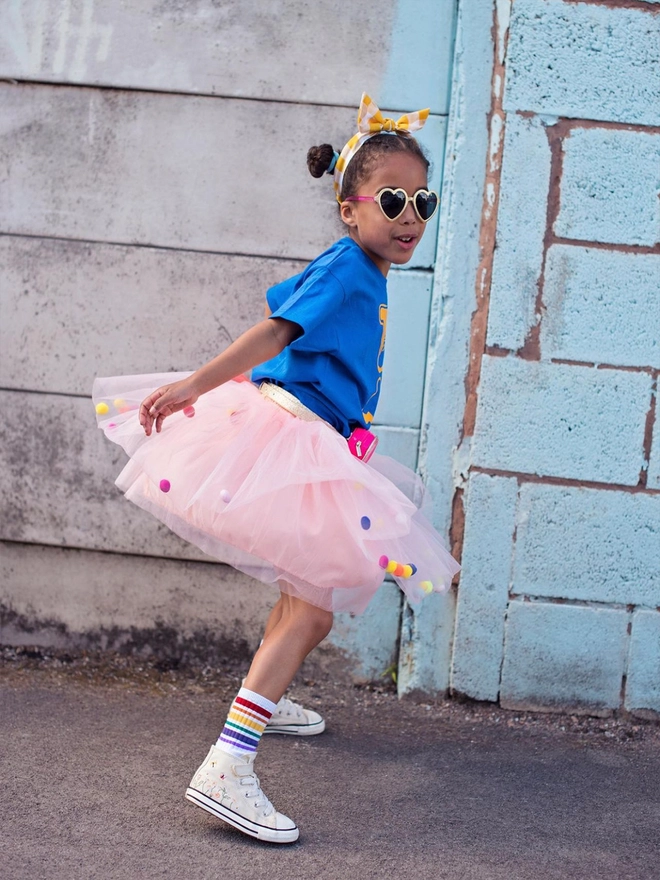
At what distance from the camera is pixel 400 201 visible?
2.46m

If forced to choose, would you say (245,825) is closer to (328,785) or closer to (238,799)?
(238,799)

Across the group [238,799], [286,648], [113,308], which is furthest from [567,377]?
[238,799]

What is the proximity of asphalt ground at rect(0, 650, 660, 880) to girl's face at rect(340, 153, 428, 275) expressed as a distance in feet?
4.97

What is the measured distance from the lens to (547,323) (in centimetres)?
318

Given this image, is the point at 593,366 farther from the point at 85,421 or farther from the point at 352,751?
the point at 85,421

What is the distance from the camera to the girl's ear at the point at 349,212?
257 centimetres

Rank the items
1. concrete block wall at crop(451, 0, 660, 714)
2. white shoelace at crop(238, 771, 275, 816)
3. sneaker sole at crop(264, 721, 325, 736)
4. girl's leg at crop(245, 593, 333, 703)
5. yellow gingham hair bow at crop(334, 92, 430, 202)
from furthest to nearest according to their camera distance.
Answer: concrete block wall at crop(451, 0, 660, 714) → sneaker sole at crop(264, 721, 325, 736) → yellow gingham hair bow at crop(334, 92, 430, 202) → girl's leg at crop(245, 593, 333, 703) → white shoelace at crop(238, 771, 275, 816)

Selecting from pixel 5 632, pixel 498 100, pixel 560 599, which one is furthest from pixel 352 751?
pixel 498 100

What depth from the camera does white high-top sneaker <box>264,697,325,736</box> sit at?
2980mm

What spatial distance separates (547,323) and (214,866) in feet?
6.58

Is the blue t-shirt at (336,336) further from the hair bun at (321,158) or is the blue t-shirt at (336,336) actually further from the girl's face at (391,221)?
the hair bun at (321,158)

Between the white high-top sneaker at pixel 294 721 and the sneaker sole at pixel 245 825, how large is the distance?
68cm

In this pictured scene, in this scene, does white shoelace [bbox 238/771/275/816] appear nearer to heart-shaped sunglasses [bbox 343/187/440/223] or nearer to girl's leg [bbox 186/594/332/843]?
girl's leg [bbox 186/594/332/843]

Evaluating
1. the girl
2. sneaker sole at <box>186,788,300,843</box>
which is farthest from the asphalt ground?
the girl
